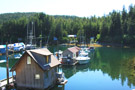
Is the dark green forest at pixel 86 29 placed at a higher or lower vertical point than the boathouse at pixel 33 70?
higher

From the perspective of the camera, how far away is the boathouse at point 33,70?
2362 cm

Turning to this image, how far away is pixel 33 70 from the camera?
2391cm

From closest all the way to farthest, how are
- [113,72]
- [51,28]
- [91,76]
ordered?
[91,76], [113,72], [51,28]

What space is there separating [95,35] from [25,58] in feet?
366

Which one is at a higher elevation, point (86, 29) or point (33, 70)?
point (86, 29)

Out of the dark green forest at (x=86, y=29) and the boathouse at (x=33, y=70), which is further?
the dark green forest at (x=86, y=29)

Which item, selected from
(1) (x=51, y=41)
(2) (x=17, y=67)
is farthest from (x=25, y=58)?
(1) (x=51, y=41)

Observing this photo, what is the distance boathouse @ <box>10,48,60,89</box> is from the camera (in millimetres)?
23625

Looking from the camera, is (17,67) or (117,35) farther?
(117,35)

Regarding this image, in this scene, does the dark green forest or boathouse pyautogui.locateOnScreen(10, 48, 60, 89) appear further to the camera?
the dark green forest

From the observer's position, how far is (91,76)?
38.4 m

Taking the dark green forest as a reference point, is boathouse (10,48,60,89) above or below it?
below

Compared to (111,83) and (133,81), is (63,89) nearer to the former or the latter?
(111,83)

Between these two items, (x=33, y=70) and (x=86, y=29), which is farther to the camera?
(x=86, y=29)
